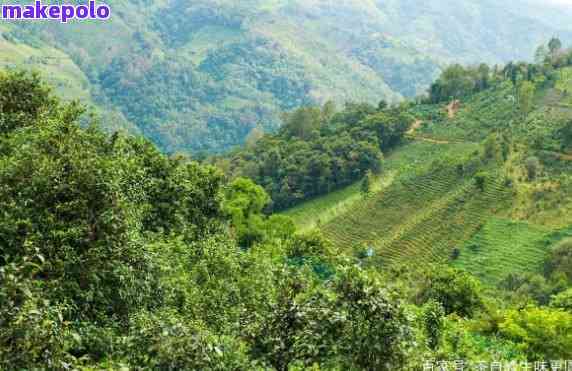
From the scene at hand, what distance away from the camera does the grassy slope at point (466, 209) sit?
1489 inches

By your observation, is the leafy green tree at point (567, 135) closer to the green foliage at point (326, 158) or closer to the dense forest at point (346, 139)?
the dense forest at point (346, 139)

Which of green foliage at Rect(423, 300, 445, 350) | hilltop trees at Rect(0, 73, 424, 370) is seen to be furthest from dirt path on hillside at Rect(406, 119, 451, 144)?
green foliage at Rect(423, 300, 445, 350)

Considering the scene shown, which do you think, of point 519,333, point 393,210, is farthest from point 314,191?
point 519,333

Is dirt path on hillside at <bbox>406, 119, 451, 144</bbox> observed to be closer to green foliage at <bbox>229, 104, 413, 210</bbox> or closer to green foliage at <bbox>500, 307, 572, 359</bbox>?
green foliage at <bbox>229, 104, 413, 210</bbox>

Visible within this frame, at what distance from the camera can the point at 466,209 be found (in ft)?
139

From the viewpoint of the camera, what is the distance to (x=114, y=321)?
9.91m

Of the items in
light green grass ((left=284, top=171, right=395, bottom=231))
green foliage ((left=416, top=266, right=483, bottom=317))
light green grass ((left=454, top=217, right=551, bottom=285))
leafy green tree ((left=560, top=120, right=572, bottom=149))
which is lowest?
light green grass ((left=284, top=171, right=395, bottom=231))

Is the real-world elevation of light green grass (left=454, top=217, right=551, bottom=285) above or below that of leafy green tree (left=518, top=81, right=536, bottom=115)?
below

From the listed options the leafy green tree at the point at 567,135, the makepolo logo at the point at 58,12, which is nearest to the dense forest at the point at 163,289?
the makepolo logo at the point at 58,12

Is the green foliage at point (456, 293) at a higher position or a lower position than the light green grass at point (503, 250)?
higher

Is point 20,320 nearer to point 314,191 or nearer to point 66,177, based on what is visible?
point 66,177

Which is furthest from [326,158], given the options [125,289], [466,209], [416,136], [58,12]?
[125,289]

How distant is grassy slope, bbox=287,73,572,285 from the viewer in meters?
37.8

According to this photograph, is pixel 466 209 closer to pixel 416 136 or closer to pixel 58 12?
pixel 416 136
